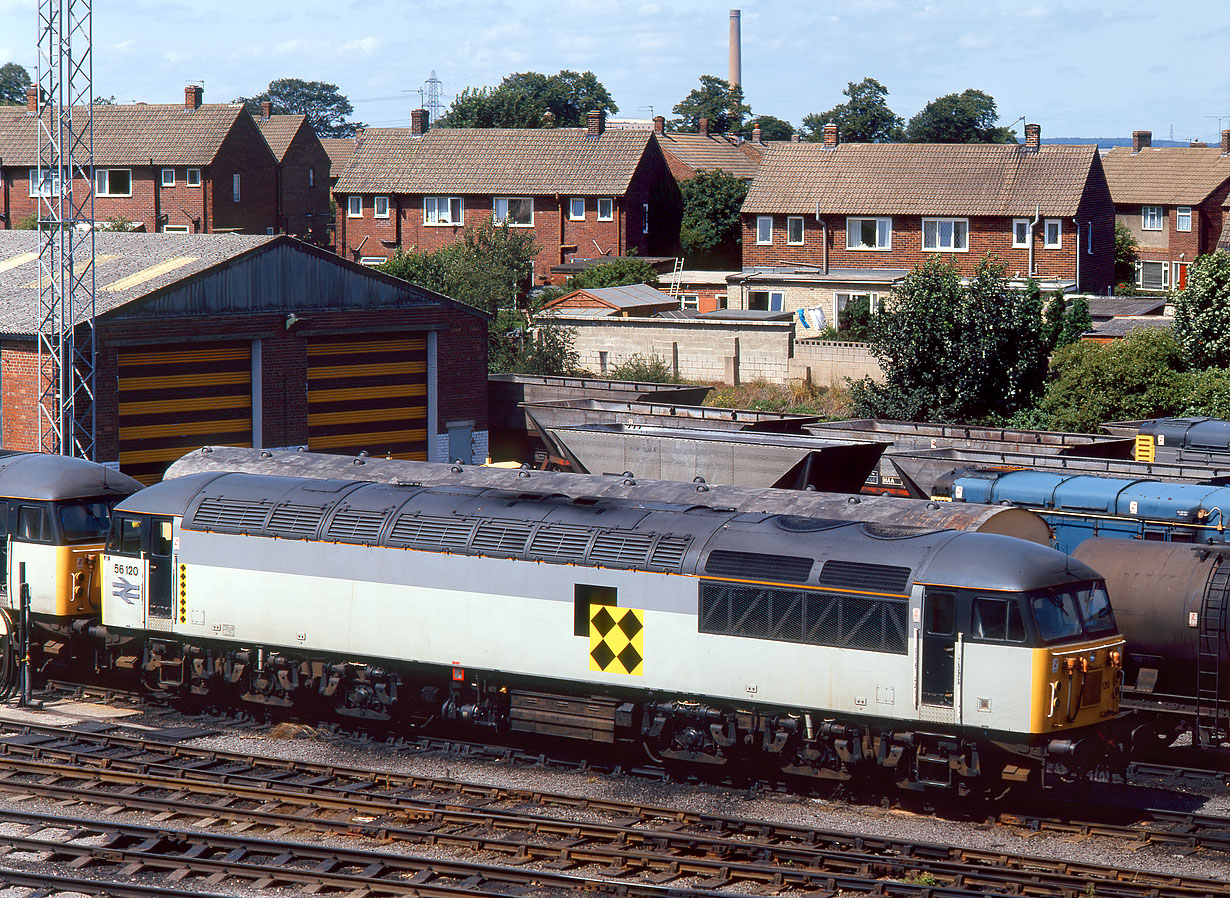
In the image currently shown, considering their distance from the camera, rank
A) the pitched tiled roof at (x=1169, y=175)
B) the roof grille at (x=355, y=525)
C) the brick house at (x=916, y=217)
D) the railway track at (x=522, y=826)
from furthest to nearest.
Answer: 1. the pitched tiled roof at (x=1169, y=175)
2. the brick house at (x=916, y=217)
3. the roof grille at (x=355, y=525)
4. the railway track at (x=522, y=826)

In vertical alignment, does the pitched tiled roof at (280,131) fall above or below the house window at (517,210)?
above

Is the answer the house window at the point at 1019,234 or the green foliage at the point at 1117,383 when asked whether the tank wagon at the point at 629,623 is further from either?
the house window at the point at 1019,234

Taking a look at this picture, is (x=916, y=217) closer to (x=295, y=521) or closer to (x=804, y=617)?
(x=295, y=521)

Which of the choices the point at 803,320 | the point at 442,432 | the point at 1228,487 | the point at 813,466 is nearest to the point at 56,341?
the point at 442,432

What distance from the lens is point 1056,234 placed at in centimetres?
6366

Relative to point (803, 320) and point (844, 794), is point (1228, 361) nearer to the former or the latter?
point (803, 320)

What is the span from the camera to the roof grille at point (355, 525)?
21781mm

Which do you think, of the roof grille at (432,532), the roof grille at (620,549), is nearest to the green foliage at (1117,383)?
the roof grille at (620,549)

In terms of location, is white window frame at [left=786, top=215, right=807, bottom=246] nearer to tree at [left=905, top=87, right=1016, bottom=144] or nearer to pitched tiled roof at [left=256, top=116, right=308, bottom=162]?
pitched tiled roof at [left=256, top=116, right=308, bottom=162]

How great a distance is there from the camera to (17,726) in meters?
22.7

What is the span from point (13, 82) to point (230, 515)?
174 m

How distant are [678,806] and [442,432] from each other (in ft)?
82.5

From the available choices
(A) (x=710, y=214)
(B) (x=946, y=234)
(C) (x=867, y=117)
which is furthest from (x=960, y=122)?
(B) (x=946, y=234)

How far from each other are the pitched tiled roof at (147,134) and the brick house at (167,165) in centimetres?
5
